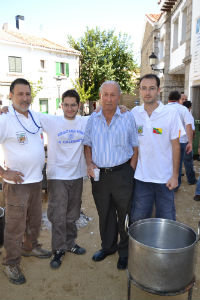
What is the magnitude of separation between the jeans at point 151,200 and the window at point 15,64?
2220 cm

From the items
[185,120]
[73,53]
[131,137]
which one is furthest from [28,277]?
[73,53]

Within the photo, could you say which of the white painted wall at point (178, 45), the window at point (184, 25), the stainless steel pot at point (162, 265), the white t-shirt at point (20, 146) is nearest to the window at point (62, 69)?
the white painted wall at point (178, 45)

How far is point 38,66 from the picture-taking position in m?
23.7

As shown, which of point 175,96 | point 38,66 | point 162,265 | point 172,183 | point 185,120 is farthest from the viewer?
point 38,66

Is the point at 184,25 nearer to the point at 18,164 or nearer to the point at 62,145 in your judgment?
the point at 62,145

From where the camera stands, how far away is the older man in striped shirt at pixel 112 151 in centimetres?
284

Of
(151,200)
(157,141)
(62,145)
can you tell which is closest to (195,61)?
(157,141)

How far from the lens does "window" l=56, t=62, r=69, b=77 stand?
82.3ft

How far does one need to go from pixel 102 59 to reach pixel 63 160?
2512 cm

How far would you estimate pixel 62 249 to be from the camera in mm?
3252

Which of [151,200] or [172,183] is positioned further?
[151,200]

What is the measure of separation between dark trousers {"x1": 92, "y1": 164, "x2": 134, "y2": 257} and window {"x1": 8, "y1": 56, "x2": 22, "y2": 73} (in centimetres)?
2203

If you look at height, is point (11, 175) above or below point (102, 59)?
below

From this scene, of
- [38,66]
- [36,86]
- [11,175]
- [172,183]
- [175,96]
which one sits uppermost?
[38,66]
